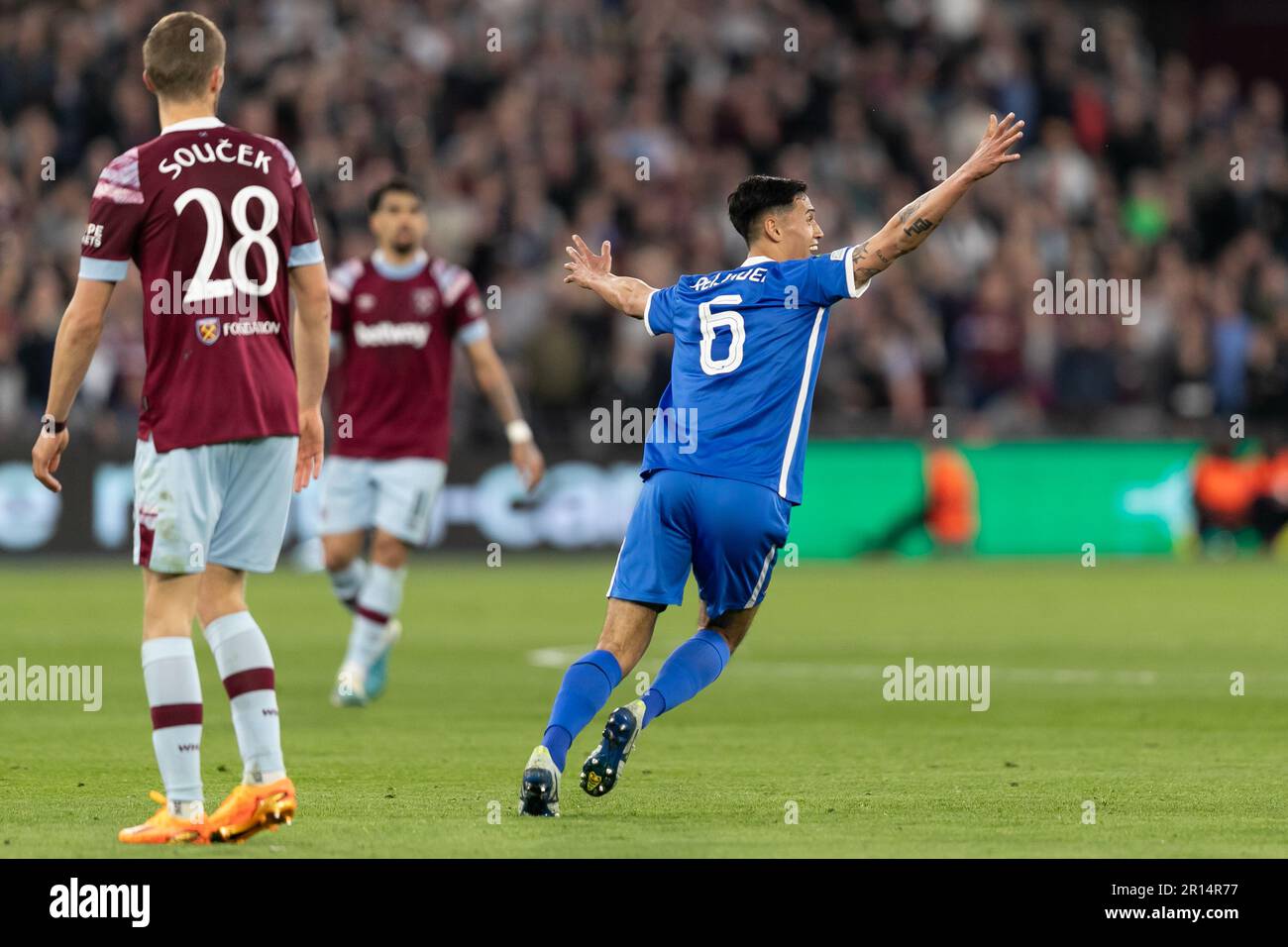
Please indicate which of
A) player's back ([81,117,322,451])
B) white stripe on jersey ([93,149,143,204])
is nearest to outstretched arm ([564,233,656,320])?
player's back ([81,117,322,451])

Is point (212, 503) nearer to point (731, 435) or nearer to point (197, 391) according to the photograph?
point (197, 391)

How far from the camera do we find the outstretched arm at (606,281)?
8.67 meters

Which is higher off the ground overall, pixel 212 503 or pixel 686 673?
pixel 212 503

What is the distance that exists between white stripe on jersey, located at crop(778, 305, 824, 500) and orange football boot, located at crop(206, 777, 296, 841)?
7.15 feet

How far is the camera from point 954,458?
73.1 feet

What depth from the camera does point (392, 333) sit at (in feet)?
41.5

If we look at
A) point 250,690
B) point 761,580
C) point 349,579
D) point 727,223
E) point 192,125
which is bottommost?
point 250,690

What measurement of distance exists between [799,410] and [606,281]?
1000mm

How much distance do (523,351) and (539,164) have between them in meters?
2.35

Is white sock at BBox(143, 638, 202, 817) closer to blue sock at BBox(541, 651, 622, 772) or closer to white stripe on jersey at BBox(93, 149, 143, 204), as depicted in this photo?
blue sock at BBox(541, 651, 622, 772)

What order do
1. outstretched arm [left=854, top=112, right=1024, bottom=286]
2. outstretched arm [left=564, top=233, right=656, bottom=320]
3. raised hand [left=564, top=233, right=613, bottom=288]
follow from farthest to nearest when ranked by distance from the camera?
raised hand [left=564, top=233, right=613, bottom=288] < outstretched arm [left=564, top=233, right=656, bottom=320] < outstretched arm [left=854, top=112, right=1024, bottom=286]

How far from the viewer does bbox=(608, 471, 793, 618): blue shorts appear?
26.5ft

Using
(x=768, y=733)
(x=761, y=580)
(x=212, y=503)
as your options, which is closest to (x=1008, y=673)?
(x=768, y=733)

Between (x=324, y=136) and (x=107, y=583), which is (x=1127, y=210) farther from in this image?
(x=107, y=583)
